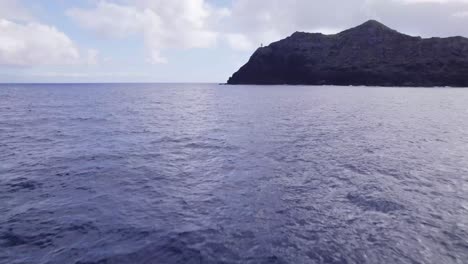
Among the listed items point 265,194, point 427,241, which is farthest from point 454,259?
point 265,194

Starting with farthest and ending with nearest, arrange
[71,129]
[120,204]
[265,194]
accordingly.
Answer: [71,129] < [265,194] < [120,204]

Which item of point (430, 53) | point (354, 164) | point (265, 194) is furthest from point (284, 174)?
point (430, 53)

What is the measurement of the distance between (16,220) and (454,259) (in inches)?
692

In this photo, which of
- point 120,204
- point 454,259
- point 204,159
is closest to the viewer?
point 454,259

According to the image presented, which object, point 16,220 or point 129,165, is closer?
point 16,220

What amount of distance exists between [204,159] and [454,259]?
17730 mm

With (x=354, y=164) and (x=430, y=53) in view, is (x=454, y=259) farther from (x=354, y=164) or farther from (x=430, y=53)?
(x=430, y=53)

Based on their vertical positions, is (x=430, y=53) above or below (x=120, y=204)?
above

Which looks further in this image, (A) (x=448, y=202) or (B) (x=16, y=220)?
(A) (x=448, y=202)

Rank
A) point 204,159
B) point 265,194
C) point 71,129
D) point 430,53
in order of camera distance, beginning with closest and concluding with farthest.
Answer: point 265,194
point 204,159
point 71,129
point 430,53

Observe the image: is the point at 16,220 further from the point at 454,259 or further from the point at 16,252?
the point at 454,259

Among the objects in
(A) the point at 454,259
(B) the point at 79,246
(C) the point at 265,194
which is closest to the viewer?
(A) the point at 454,259

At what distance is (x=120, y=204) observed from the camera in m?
15.8

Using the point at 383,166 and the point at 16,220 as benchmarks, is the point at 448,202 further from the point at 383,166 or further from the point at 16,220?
the point at 16,220
